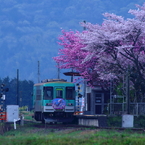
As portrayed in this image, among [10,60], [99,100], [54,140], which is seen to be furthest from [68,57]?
Result: [10,60]

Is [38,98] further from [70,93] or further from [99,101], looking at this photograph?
[99,101]

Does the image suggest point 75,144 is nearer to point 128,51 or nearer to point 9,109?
point 128,51

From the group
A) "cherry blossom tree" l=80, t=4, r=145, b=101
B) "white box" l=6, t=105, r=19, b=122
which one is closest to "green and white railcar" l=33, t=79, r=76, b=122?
"white box" l=6, t=105, r=19, b=122

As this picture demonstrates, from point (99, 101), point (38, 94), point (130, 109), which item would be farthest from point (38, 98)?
point (99, 101)

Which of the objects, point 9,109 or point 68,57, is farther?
point 68,57

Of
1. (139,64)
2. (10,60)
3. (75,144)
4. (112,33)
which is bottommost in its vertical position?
(75,144)

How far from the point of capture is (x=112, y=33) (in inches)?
1007

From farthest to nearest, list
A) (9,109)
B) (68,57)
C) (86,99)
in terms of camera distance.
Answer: (86,99), (68,57), (9,109)

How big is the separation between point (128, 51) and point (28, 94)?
2806 inches

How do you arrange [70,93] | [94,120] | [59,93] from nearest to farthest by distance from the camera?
[94,120], [59,93], [70,93]

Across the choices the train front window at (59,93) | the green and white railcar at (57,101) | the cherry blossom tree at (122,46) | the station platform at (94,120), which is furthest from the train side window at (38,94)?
the cherry blossom tree at (122,46)

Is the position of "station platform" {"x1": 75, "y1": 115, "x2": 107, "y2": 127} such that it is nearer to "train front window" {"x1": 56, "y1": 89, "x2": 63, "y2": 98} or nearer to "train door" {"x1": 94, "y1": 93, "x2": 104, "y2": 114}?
"train front window" {"x1": 56, "y1": 89, "x2": 63, "y2": 98}

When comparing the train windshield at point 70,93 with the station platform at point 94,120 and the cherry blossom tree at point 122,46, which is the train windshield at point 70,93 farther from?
the cherry blossom tree at point 122,46

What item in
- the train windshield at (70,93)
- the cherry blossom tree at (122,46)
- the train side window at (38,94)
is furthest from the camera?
the train side window at (38,94)
